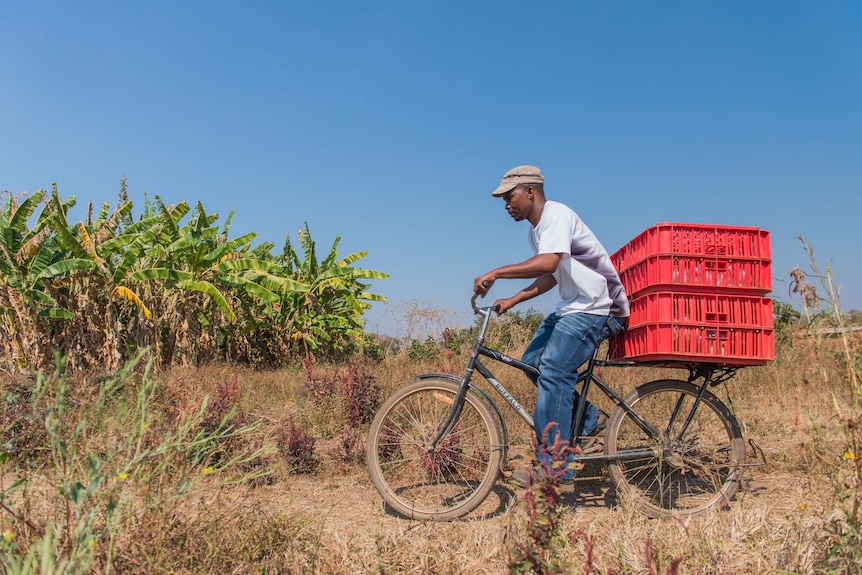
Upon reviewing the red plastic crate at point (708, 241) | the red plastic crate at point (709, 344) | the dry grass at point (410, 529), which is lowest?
the dry grass at point (410, 529)

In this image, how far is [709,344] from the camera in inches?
162

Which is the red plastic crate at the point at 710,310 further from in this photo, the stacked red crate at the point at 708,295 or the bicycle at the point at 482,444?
the bicycle at the point at 482,444

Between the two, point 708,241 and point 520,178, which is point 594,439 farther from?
point 520,178

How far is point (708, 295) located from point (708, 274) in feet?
0.47

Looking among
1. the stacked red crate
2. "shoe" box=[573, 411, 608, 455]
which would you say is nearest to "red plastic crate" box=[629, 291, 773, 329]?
the stacked red crate

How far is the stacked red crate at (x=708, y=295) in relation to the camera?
4.09m

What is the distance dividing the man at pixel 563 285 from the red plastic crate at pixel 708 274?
12.6 inches

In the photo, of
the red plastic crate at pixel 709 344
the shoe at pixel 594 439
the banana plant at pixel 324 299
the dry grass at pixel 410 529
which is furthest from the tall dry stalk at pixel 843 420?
the banana plant at pixel 324 299

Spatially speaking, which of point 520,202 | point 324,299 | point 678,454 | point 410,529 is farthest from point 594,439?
point 324,299

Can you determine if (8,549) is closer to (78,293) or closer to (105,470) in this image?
(105,470)

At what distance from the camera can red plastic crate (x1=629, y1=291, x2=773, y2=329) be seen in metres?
4.10

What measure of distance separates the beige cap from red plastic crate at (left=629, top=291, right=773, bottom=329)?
3.61 ft

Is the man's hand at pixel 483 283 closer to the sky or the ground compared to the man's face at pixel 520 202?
closer to the ground

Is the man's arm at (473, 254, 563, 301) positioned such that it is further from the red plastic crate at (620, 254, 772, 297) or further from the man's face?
the red plastic crate at (620, 254, 772, 297)
